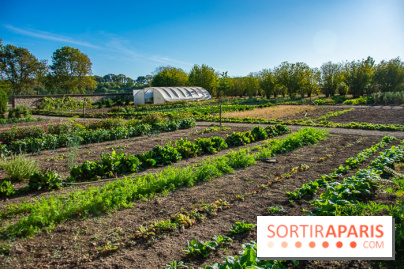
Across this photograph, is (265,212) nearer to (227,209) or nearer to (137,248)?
(227,209)

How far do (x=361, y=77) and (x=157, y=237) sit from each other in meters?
40.9

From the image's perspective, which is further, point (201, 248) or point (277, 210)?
point (277, 210)

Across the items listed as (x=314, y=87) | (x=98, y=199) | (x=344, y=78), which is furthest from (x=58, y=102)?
(x=344, y=78)

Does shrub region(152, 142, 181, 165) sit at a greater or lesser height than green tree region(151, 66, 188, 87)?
lesser

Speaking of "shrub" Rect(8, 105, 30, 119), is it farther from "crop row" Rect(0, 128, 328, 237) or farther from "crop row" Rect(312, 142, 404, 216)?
"crop row" Rect(312, 142, 404, 216)

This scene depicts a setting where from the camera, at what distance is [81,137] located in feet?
34.2

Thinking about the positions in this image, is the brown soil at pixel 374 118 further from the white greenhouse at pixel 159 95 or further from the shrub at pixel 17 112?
the shrub at pixel 17 112

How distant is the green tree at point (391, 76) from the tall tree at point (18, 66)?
51.0m

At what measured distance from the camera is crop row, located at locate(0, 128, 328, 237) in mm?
3820

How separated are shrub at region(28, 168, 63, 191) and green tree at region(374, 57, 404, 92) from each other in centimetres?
4181

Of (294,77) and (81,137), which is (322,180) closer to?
(81,137)

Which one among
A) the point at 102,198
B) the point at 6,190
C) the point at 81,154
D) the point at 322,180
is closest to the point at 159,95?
the point at 81,154

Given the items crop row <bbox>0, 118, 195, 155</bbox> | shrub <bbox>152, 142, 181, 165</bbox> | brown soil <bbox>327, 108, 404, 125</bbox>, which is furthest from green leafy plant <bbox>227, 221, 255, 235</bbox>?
brown soil <bbox>327, 108, 404, 125</bbox>

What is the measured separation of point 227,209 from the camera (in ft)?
14.2
